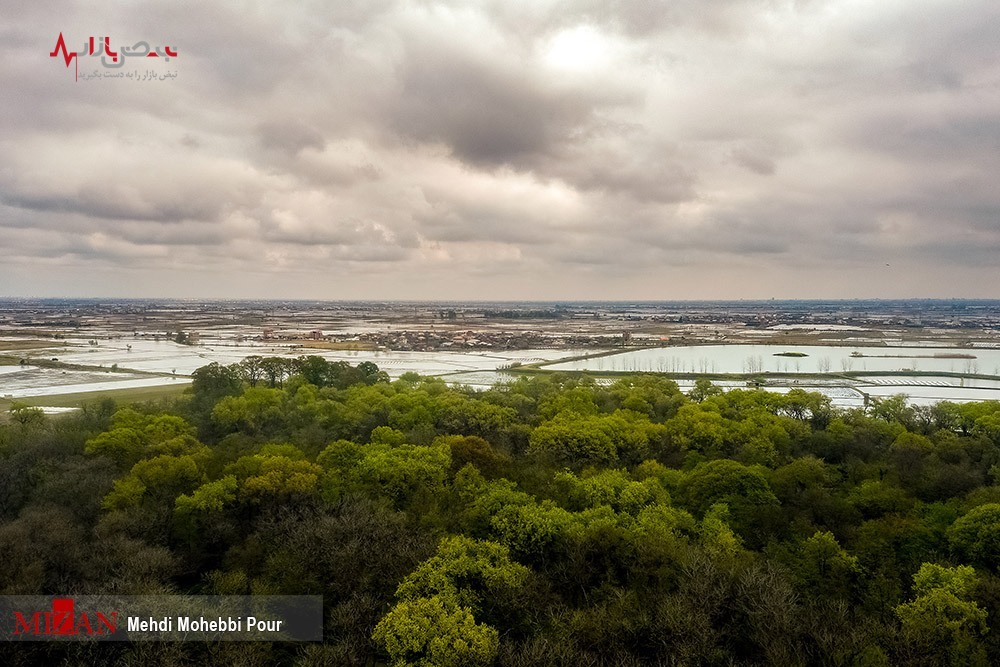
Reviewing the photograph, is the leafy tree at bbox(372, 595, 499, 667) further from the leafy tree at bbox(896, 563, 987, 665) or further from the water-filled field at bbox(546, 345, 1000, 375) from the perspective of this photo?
the water-filled field at bbox(546, 345, 1000, 375)

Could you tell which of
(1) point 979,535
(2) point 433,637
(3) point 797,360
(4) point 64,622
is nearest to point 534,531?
(2) point 433,637

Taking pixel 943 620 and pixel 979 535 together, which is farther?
pixel 979 535

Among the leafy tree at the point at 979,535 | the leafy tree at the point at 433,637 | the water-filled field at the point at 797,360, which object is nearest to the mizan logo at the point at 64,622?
the leafy tree at the point at 433,637

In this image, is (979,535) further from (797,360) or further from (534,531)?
(797,360)

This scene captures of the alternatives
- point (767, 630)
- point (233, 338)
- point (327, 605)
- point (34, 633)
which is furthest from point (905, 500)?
point (233, 338)

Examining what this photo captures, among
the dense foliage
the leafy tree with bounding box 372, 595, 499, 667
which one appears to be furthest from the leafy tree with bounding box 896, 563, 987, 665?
the leafy tree with bounding box 372, 595, 499, 667

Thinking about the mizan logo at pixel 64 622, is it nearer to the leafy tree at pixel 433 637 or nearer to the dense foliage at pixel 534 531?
the dense foliage at pixel 534 531

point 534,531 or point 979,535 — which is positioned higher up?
point 534,531

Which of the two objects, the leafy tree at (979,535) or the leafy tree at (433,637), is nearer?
the leafy tree at (433,637)
